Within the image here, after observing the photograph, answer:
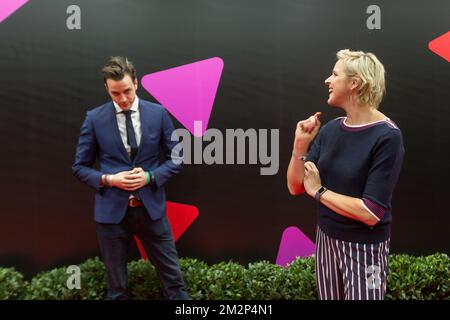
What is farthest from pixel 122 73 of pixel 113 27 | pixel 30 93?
pixel 30 93

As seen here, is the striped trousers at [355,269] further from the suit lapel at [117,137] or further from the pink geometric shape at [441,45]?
the pink geometric shape at [441,45]

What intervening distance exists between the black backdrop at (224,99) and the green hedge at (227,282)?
0.22m

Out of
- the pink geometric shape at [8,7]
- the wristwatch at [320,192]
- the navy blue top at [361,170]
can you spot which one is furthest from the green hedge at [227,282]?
the pink geometric shape at [8,7]

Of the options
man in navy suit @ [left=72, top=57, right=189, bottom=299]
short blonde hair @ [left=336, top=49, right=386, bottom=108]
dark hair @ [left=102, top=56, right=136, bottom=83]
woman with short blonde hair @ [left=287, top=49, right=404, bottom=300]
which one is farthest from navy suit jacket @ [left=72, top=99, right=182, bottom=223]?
short blonde hair @ [left=336, top=49, right=386, bottom=108]

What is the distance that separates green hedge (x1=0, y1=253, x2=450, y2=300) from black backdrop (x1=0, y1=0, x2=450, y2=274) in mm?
225

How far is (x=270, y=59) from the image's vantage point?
331 cm

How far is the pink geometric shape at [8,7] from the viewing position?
319cm

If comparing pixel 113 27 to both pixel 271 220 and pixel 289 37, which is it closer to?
pixel 289 37

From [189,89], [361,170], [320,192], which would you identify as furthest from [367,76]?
[189,89]

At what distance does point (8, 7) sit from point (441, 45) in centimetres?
333

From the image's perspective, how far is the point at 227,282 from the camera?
3.14 m

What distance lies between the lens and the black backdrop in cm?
322

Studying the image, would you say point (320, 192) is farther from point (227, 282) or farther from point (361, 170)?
point (227, 282)

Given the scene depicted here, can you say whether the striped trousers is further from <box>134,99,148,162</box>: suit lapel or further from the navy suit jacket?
<box>134,99,148,162</box>: suit lapel
